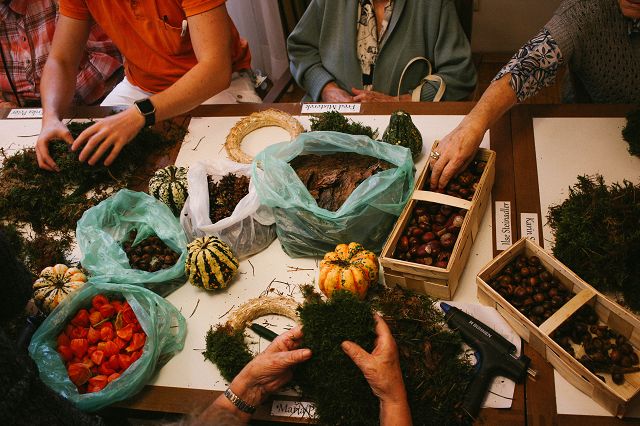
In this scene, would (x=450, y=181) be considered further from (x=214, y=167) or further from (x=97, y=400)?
(x=97, y=400)

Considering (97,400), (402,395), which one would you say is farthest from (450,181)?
(97,400)

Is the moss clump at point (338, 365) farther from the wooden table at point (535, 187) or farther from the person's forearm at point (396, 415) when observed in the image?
the wooden table at point (535, 187)

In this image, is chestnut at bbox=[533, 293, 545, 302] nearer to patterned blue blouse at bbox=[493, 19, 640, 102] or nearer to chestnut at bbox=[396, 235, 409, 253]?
chestnut at bbox=[396, 235, 409, 253]

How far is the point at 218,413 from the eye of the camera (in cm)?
106

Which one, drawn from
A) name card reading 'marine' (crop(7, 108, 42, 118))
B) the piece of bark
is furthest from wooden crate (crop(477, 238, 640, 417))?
name card reading 'marine' (crop(7, 108, 42, 118))

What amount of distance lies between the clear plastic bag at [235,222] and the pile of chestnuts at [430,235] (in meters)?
0.48

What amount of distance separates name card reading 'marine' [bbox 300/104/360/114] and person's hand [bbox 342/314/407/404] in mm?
1162

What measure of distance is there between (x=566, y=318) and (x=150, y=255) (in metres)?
1.30

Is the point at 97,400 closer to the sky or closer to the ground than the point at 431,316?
closer to the ground

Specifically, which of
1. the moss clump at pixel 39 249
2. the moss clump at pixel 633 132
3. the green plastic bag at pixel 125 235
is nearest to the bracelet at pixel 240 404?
the green plastic bag at pixel 125 235

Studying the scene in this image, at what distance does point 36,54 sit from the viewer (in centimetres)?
299

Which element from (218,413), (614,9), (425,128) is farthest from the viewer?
(425,128)

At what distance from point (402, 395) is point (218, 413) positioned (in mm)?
512

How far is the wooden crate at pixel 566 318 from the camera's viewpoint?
1.35 m
